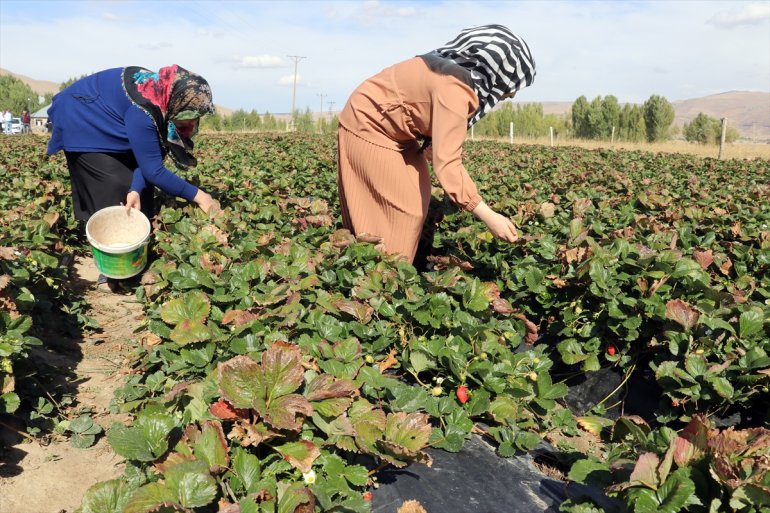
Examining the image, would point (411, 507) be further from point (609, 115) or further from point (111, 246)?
point (609, 115)

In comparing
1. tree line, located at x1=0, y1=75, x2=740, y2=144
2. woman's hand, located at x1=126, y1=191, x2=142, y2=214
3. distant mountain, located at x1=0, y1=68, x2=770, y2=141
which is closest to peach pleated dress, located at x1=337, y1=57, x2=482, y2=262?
woman's hand, located at x1=126, y1=191, x2=142, y2=214

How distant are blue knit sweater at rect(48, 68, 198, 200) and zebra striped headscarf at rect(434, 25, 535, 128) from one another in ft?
6.65

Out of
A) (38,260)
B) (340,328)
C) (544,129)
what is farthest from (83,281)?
(544,129)

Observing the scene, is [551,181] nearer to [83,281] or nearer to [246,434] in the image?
[83,281]

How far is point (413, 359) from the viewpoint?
6.73ft

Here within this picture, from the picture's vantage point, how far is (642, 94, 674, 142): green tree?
40.2 metres

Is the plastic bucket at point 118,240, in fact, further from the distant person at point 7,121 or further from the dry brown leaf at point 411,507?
the distant person at point 7,121

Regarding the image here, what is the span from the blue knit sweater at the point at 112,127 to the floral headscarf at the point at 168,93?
60mm

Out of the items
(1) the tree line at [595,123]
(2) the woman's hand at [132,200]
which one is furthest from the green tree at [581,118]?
(2) the woman's hand at [132,200]

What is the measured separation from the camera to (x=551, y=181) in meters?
6.55

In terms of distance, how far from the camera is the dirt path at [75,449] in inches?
86.0

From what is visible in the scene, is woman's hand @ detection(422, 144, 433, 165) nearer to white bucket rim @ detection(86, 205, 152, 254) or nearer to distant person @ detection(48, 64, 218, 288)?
distant person @ detection(48, 64, 218, 288)

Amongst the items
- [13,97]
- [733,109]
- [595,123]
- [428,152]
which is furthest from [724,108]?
[428,152]

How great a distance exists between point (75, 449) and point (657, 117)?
43.3 m
